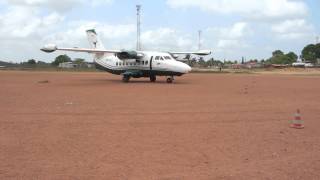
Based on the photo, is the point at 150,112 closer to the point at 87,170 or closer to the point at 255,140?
the point at 255,140

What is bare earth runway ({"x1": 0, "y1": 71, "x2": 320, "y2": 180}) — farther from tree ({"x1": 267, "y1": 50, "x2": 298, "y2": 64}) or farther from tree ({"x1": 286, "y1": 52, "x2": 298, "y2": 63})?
tree ({"x1": 286, "y1": 52, "x2": 298, "y2": 63})

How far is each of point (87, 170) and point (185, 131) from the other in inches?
172

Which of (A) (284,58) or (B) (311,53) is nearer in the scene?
(B) (311,53)

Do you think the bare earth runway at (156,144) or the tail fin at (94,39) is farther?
the tail fin at (94,39)

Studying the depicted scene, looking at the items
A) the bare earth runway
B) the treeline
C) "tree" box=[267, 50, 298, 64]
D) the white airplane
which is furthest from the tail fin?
"tree" box=[267, 50, 298, 64]

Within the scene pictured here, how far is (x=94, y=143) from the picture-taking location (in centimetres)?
971

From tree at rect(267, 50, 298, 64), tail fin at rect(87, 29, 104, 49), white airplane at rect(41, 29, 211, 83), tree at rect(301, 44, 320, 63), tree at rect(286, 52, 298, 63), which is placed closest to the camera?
white airplane at rect(41, 29, 211, 83)

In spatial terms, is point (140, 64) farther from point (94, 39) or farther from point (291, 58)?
point (291, 58)

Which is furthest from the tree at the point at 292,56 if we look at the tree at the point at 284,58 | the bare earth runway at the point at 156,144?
the bare earth runway at the point at 156,144

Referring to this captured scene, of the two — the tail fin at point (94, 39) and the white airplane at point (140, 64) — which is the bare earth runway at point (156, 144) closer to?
the white airplane at point (140, 64)

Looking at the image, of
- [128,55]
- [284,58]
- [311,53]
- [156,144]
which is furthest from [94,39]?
[284,58]

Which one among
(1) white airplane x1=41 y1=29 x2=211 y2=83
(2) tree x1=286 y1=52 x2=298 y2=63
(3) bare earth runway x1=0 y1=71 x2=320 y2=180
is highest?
(2) tree x1=286 y1=52 x2=298 y2=63

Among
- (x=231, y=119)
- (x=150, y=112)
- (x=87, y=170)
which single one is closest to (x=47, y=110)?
(x=150, y=112)

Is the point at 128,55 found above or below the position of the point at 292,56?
below
